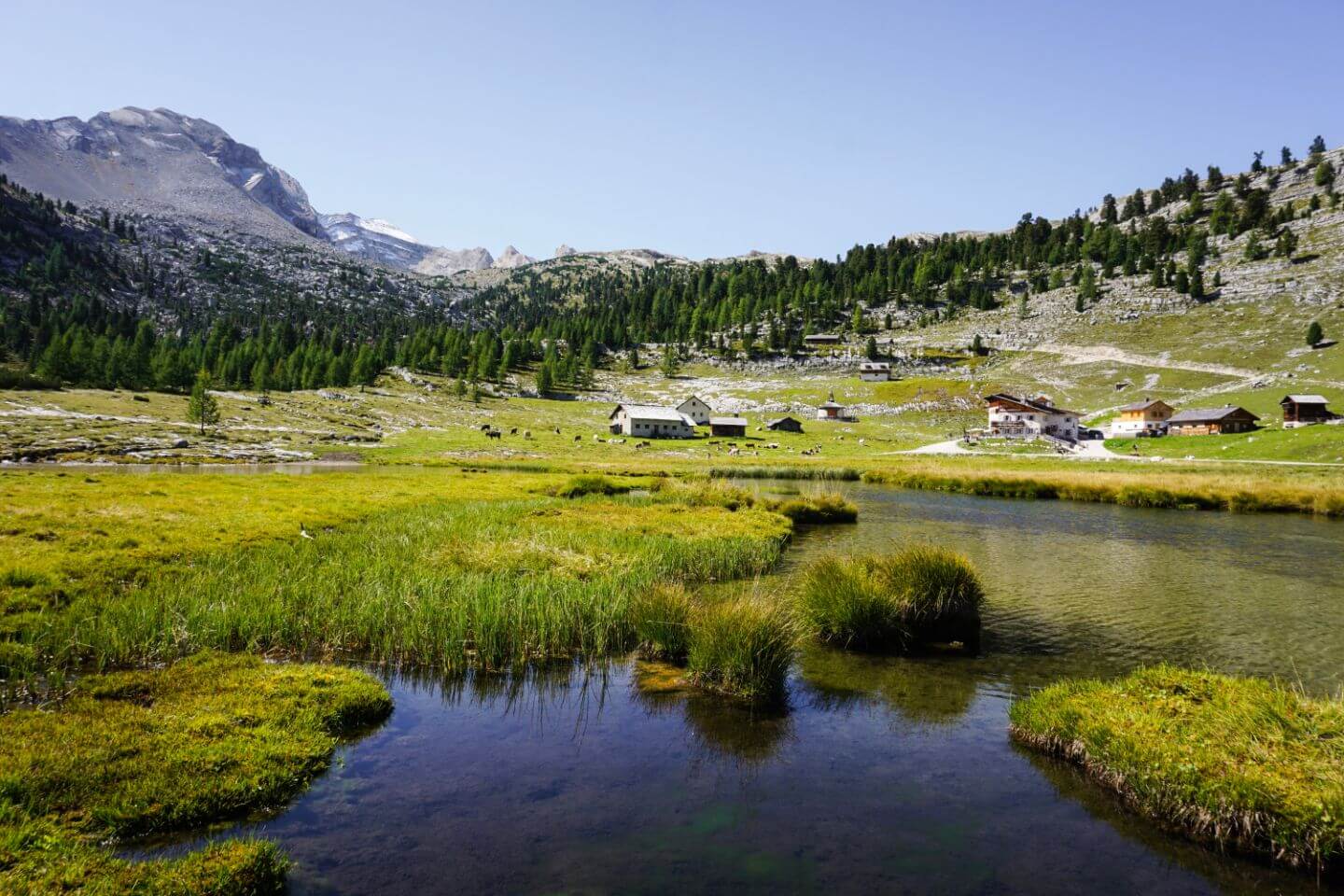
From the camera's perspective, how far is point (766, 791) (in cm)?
1086

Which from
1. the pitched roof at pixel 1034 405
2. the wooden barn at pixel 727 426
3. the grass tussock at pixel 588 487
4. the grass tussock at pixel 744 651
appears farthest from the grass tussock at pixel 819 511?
the pitched roof at pixel 1034 405

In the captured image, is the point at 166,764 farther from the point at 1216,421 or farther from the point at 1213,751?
the point at 1216,421

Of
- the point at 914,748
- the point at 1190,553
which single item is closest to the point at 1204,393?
the point at 1190,553

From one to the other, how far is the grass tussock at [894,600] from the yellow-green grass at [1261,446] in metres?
80.5

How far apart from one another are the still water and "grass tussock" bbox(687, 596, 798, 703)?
70 cm

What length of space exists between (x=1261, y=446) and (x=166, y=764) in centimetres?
11209

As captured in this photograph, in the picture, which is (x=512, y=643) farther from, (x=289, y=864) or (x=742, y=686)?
(x=289, y=864)

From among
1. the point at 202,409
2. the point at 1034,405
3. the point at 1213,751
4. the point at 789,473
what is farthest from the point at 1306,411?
the point at 202,409

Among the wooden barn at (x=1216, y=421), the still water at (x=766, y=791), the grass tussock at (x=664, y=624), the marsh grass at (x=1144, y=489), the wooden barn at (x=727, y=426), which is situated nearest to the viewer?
the still water at (x=766, y=791)

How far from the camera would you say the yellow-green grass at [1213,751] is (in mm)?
9047

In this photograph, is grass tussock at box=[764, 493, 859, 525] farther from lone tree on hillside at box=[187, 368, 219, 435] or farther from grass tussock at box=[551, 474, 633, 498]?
lone tree on hillside at box=[187, 368, 219, 435]

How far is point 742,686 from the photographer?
47.7 feet

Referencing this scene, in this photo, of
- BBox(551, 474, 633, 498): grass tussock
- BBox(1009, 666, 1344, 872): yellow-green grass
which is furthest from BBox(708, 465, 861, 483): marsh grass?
BBox(1009, 666, 1344, 872): yellow-green grass

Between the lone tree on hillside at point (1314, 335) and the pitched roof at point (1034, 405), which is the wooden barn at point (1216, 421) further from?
the lone tree on hillside at point (1314, 335)
